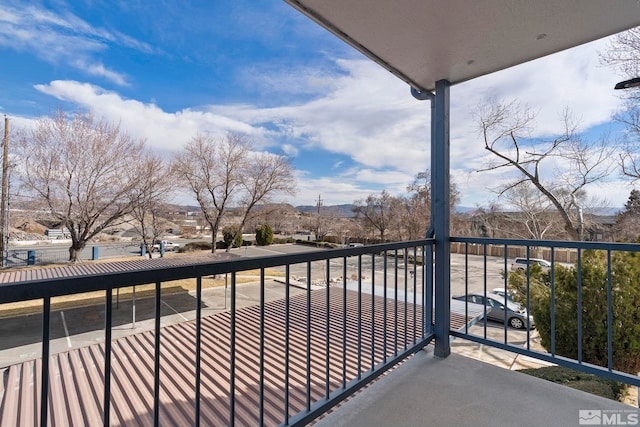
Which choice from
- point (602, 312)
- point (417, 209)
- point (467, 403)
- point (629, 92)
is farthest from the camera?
point (417, 209)

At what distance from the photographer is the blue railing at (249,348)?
0.78m

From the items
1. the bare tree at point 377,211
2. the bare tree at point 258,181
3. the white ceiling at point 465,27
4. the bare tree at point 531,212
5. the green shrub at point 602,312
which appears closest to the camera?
the white ceiling at point 465,27

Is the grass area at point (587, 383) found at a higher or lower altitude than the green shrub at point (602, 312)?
lower

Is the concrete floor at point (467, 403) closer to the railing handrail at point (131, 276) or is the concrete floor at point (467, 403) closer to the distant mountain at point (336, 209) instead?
the railing handrail at point (131, 276)

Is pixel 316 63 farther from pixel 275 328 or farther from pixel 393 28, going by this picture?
pixel 393 28

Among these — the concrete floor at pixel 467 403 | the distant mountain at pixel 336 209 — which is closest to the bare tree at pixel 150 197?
the distant mountain at pixel 336 209

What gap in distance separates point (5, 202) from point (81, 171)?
2127 mm

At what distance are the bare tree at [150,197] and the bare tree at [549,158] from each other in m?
12.0

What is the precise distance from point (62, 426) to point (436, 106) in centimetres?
420

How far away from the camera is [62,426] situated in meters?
2.67

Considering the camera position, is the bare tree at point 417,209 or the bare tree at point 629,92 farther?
the bare tree at point 417,209

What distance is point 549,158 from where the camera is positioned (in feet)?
27.9

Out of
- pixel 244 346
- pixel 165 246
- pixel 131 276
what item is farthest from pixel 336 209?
pixel 131 276

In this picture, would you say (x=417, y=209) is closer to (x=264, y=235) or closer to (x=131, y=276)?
(x=264, y=235)
